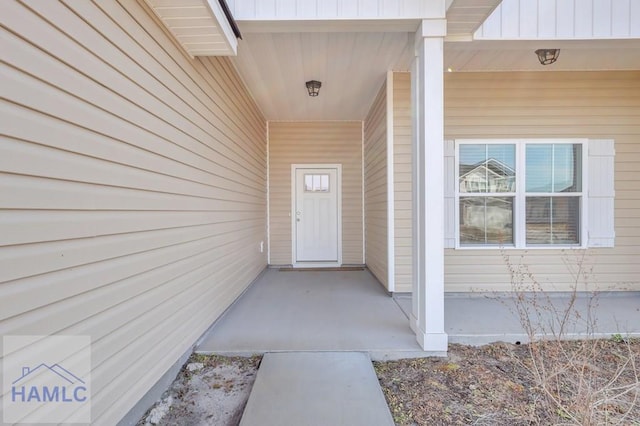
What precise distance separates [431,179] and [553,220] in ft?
8.05

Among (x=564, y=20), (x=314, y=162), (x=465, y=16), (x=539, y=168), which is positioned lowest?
(x=539, y=168)

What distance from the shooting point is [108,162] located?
58.2 inches

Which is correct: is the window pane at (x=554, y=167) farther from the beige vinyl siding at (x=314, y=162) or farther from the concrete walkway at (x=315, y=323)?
the beige vinyl siding at (x=314, y=162)

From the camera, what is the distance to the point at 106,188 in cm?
146

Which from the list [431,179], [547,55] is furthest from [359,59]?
[547,55]

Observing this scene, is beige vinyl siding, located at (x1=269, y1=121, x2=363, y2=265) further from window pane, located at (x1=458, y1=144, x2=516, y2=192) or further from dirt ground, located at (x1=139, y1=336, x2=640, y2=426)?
dirt ground, located at (x1=139, y1=336, x2=640, y2=426)

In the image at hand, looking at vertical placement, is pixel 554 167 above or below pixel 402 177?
above

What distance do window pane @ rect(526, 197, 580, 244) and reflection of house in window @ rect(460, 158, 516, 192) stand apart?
0.42 m

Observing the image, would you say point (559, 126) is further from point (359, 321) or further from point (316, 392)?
point (316, 392)

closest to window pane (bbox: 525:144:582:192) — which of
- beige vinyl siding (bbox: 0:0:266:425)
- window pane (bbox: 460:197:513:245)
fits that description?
window pane (bbox: 460:197:513:245)

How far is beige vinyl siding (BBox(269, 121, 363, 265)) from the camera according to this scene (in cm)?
Answer: 563

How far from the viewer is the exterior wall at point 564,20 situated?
2592 millimetres

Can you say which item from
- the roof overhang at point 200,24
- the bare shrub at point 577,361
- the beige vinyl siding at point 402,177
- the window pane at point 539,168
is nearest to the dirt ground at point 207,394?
the bare shrub at point 577,361

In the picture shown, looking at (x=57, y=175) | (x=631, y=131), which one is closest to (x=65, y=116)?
(x=57, y=175)
